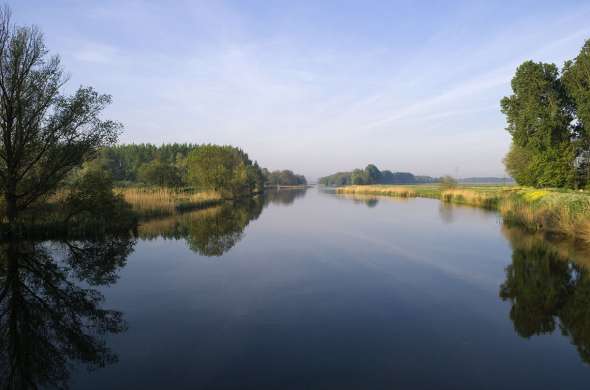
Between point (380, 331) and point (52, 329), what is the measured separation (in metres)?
6.08

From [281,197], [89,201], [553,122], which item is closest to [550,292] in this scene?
[89,201]

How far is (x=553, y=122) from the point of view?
2969 centimetres

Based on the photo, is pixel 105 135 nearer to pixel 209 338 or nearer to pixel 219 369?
pixel 209 338

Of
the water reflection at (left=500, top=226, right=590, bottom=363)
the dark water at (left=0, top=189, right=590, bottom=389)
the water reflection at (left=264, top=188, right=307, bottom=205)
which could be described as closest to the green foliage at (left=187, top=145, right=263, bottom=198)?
the water reflection at (left=264, top=188, right=307, bottom=205)

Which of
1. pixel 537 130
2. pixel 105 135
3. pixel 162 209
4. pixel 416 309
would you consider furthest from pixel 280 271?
pixel 537 130

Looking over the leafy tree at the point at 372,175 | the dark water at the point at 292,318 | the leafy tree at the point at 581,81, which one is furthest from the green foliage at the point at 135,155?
A: the dark water at the point at 292,318

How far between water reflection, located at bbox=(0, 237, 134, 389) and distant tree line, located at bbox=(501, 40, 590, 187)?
33177 mm

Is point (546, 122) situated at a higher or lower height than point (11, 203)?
higher

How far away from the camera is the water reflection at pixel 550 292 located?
693 centimetres

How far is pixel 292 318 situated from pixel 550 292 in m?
6.71

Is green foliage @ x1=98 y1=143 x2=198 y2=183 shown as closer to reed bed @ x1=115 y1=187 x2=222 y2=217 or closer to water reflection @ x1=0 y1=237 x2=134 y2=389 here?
reed bed @ x1=115 y1=187 x2=222 y2=217

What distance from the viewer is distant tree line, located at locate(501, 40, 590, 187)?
95.0ft

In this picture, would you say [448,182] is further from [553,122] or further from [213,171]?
[213,171]

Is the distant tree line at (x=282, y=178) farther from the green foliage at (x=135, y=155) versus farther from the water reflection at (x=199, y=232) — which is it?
the water reflection at (x=199, y=232)
